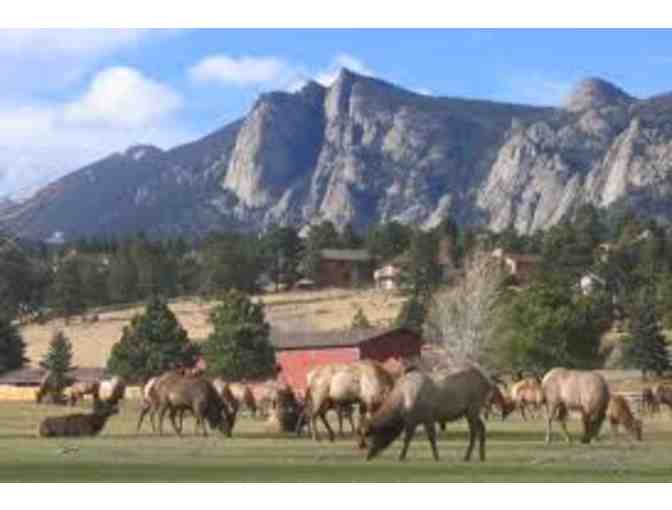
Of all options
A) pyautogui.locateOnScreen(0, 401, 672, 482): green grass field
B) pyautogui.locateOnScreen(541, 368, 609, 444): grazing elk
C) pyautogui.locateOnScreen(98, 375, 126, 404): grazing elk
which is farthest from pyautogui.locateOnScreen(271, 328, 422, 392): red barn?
pyautogui.locateOnScreen(0, 401, 672, 482): green grass field

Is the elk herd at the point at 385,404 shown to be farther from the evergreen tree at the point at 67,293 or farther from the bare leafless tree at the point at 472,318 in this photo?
the evergreen tree at the point at 67,293

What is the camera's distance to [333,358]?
4825 inches

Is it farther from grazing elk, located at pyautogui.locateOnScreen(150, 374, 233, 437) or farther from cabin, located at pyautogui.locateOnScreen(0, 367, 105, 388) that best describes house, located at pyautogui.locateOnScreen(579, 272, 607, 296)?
grazing elk, located at pyautogui.locateOnScreen(150, 374, 233, 437)

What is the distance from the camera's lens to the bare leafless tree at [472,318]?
11200cm

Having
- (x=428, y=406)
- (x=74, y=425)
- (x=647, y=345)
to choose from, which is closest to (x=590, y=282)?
(x=647, y=345)

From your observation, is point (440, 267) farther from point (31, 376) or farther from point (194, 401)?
point (194, 401)

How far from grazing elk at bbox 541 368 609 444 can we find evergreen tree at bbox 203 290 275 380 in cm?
7022

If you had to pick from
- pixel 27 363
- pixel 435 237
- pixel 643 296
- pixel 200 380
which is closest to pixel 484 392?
pixel 200 380

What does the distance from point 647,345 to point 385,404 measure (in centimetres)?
9255

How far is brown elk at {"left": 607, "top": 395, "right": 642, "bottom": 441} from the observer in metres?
42.9

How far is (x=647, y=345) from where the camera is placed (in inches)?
4697

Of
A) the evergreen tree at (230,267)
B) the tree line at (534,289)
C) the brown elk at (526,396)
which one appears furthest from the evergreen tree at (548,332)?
the evergreen tree at (230,267)
